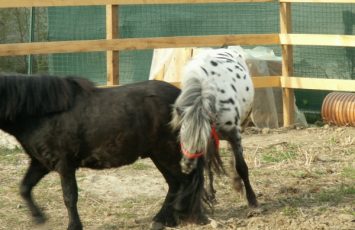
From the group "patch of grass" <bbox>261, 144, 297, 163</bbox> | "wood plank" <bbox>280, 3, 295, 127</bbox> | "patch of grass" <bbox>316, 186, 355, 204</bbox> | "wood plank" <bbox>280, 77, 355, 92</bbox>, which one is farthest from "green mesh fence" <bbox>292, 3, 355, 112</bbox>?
"patch of grass" <bbox>316, 186, 355, 204</bbox>

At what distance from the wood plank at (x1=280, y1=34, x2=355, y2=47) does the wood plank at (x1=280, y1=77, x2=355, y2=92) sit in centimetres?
48

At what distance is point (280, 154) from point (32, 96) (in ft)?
12.3

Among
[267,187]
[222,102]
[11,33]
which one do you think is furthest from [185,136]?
[11,33]

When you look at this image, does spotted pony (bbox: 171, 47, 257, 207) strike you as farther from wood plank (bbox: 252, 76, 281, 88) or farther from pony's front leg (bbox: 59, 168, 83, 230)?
wood plank (bbox: 252, 76, 281, 88)

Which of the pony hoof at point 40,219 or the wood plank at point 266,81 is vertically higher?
the wood plank at point 266,81

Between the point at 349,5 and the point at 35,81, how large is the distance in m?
6.70

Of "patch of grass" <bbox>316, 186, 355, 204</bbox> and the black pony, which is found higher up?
the black pony

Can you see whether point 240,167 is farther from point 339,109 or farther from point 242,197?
point 339,109

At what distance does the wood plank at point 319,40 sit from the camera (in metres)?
10.5

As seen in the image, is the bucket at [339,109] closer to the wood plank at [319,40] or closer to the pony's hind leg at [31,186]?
the wood plank at [319,40]

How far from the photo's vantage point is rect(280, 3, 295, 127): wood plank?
10984mm

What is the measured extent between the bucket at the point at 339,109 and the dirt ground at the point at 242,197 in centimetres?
89

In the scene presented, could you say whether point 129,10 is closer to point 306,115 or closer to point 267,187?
point 306,115

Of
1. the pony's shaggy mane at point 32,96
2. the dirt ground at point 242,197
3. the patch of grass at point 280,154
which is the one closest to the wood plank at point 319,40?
the dirt ground at point 242,197
